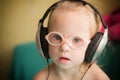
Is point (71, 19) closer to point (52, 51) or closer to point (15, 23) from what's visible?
point (52, 51)

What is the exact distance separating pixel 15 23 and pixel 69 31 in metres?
0.62

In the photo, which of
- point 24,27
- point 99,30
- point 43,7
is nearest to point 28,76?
point 24,27

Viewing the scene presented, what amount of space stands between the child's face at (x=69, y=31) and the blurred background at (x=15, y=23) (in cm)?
54

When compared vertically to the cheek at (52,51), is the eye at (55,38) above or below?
above

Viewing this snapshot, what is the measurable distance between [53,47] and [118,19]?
798mm

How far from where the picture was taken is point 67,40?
76 centimetres

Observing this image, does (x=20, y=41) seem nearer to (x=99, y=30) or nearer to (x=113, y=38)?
(x=113, y=38)

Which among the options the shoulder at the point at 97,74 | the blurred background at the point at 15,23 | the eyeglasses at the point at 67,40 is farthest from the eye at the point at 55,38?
the blurred background at the point at 15,23

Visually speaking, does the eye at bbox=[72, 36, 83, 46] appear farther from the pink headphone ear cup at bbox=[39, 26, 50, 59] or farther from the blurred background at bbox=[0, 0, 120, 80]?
the blurred background at bbox=[0, 0, 120, 80]

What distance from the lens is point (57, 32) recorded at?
771 mm

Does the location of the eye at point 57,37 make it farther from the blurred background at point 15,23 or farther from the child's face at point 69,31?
the blurred background at point 15,23

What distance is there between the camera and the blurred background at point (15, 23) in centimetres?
129

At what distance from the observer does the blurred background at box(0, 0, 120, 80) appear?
1.29 meters

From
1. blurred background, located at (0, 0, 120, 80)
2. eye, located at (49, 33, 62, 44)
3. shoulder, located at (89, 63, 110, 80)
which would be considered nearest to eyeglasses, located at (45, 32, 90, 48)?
eye, located at (49, 33, 62, 44)
